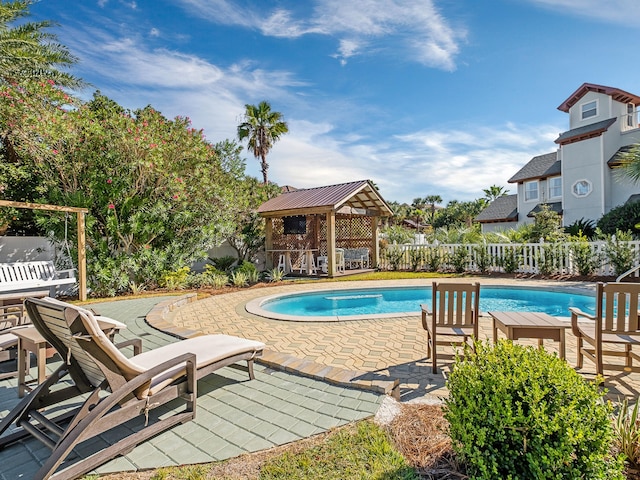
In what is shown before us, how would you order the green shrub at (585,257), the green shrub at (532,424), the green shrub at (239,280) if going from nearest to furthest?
the green shrub at (532,424) → the green shrub at (585,257) → the green shrub at (239,280)

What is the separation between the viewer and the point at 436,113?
48.9 feet

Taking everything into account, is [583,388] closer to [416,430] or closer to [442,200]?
[416,430]

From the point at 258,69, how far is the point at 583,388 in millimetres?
12016

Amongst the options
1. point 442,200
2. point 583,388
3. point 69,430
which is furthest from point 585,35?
point 442,200

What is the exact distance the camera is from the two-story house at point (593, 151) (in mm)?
19344

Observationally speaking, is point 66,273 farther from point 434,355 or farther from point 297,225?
point 434,355

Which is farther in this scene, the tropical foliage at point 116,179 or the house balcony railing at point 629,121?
the house balcony railing at point 629,121

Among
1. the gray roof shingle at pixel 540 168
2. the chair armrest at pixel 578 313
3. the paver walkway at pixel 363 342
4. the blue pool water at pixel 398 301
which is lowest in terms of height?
the blue pool water at pixel 398 301

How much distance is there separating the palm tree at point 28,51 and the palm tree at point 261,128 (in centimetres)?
1165

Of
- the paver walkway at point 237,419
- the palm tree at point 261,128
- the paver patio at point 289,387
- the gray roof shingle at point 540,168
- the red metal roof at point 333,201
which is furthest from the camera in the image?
the palm tree at point 261,128

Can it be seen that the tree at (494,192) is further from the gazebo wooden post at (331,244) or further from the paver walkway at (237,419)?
the paver walkway at (237,419)

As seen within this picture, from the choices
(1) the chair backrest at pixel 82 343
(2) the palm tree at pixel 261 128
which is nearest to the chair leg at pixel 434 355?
(1) the chair backrest at pixel 82 343

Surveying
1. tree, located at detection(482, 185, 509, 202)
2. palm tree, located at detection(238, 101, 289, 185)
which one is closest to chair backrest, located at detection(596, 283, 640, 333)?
palm tree, located at detection(238, 101, 289, 185)

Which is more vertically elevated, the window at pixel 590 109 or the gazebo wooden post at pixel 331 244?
the window at pixel 590 109
